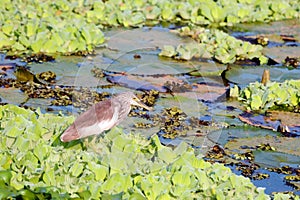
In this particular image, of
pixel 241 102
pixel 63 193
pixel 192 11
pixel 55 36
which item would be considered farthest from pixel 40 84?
pixel 192 11

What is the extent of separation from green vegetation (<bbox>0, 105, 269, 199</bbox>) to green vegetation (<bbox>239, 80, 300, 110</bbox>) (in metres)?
1.85

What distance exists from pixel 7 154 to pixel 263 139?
221cm

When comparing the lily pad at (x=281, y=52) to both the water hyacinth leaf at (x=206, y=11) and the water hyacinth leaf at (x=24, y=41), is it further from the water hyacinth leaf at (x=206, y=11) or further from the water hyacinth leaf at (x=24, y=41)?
the water hyacinth leaf at (x=24, y=41)

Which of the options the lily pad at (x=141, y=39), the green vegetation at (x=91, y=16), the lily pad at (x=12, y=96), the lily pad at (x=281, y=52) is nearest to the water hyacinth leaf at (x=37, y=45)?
the green vegetation at (x=91, y=16)

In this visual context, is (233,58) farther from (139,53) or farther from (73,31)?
(73,31)

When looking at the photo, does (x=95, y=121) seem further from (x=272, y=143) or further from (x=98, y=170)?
(x=272, y=143)

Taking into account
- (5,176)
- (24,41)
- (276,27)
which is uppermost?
(5,176)

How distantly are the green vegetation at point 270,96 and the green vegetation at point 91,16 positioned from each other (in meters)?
2.24

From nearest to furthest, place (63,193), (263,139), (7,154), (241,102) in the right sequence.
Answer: (63,193), (7,154), (263,139), (241,102)

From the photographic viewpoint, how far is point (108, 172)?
15.5 ft

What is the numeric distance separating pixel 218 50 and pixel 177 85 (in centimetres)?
123

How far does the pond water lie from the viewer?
5.88m

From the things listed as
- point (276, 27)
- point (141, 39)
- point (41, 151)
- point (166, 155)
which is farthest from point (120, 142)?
point (276, 27)

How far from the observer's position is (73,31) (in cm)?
852
